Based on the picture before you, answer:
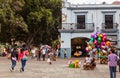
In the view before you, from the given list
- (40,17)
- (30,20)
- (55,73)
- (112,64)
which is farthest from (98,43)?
(30,20)

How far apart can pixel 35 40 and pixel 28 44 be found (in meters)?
5.08

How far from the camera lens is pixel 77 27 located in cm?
4822

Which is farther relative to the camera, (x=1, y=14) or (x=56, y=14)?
(x=56, y=14)

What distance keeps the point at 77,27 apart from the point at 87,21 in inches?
61.0

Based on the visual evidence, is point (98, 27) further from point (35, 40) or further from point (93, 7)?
point (35, 40)

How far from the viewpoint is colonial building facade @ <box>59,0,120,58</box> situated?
4758cm

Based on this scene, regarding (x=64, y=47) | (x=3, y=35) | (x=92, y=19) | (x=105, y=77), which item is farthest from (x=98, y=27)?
(x=105, y=77)

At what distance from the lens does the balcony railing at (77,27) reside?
4759 cm

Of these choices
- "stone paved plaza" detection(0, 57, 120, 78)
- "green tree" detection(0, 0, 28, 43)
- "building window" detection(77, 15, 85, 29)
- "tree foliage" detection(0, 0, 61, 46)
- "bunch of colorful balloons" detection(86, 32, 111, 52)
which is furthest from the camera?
"building window" detection(77, 15, 85, 29)

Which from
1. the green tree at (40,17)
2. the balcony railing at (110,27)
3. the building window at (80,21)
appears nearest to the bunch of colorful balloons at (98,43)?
the balcony railing at (110,27)

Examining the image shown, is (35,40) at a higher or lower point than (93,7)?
lower

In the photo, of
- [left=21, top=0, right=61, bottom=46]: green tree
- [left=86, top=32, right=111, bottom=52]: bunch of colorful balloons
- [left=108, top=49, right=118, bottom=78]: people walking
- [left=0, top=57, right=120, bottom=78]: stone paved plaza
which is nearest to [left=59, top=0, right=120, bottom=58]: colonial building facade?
[left=21, top=0, right=61, bottom=46]: green tree

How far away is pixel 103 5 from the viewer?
157 ft

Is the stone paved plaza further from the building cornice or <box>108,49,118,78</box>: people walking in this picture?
the building cornice
